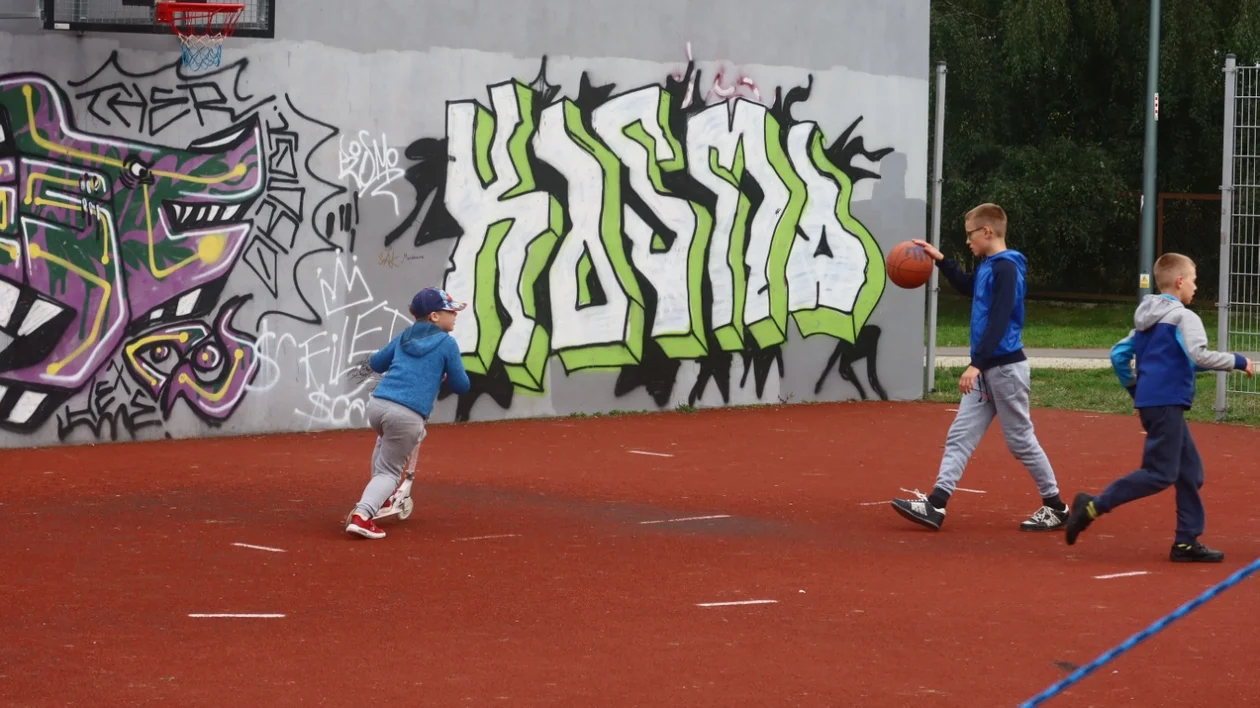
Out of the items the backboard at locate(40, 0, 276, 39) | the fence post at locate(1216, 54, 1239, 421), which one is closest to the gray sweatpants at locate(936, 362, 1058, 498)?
the fence post at locate(1216, 54, 1239, 421)

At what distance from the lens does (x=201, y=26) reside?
42.7 ft

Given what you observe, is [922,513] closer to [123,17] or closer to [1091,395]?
[123,17]

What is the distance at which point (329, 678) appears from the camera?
6031mm

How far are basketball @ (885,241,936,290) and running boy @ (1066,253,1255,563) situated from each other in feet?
6.33

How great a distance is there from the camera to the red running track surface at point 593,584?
6039 mm

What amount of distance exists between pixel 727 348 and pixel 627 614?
929cm

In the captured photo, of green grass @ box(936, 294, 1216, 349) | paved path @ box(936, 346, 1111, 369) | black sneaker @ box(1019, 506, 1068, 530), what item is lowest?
black sneaker @ box(1019, 506, 1068, 530)

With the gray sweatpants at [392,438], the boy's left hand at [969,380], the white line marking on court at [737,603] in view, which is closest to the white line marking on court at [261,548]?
the gray sweatpants at [392,438]

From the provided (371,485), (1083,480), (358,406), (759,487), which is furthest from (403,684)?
(358,406)

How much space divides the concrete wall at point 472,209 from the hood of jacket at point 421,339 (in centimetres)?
438

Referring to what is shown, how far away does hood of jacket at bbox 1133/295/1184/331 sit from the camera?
28.0 ft

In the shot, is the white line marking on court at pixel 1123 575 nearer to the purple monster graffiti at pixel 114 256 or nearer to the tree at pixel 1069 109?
the purple monster graffiti at pixel 114 256

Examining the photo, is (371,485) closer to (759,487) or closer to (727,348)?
(759,487)

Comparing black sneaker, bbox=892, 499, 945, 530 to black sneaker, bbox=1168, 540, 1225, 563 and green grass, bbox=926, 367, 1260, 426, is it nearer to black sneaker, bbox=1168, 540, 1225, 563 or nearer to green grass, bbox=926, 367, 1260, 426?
black sneaker, bbox=1168, 540, 1225, 563
